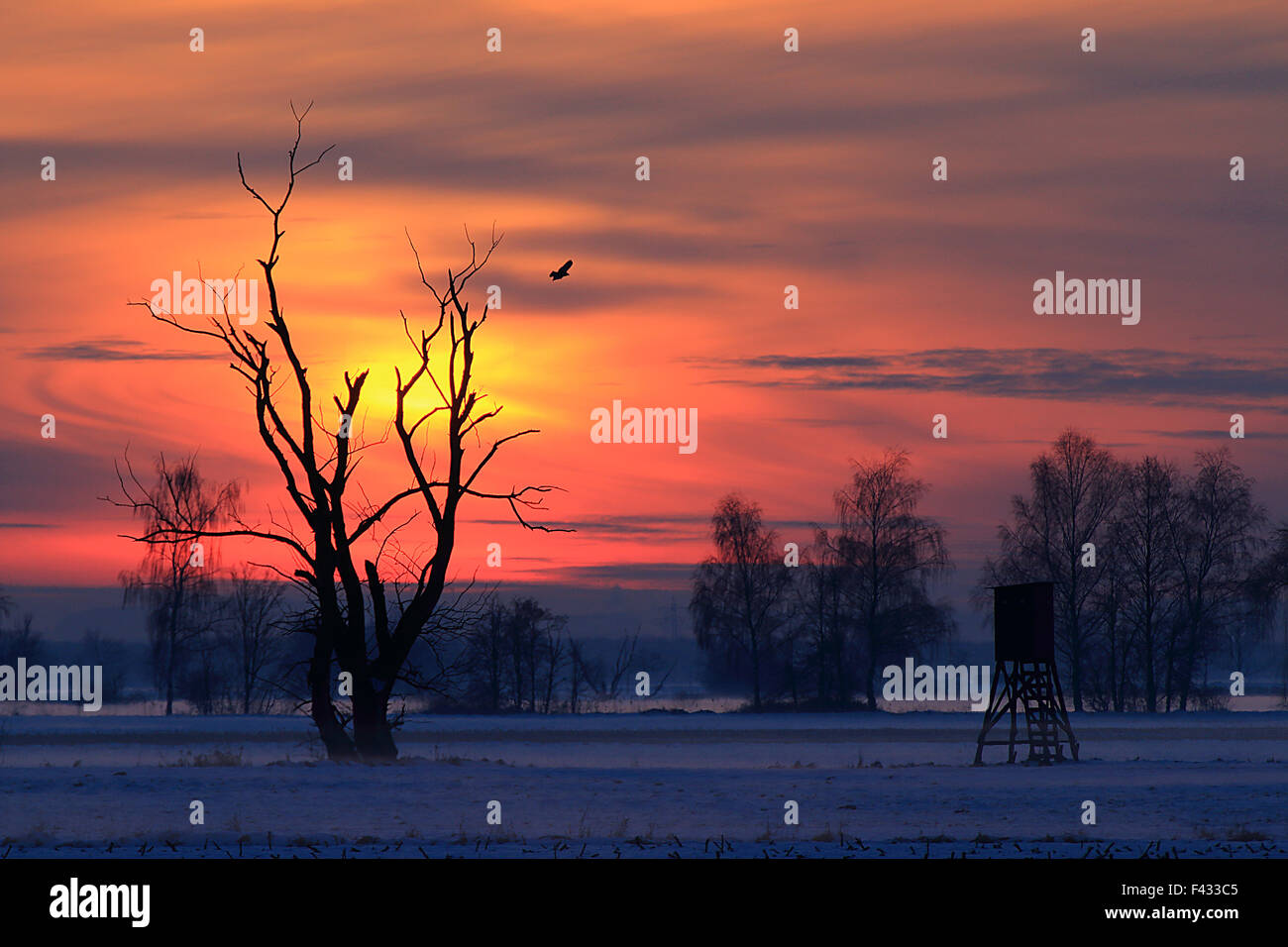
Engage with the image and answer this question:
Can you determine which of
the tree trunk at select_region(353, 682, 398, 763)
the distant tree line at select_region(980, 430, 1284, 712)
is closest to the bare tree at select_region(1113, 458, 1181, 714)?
the distant tree line at select_region(980, 430, 1284, 712)

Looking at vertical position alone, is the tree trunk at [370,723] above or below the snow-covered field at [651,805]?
above

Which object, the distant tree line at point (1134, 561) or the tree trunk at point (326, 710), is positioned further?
the distant tree line at point (1134, 561)

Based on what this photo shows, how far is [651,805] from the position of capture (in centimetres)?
2381

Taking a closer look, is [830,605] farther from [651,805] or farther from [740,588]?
[651,805]

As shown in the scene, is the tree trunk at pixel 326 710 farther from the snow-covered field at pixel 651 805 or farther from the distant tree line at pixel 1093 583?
the distant tree line at pixel 1093 583

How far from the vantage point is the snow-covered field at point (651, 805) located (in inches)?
741

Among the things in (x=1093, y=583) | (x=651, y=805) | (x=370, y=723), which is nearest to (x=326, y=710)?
(x=370, y=723)

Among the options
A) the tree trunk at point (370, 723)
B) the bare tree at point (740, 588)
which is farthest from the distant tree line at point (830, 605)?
the tree trunk at point (370, 723)

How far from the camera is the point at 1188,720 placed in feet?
189

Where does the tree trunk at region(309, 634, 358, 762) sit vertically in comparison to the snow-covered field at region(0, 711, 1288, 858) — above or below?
above

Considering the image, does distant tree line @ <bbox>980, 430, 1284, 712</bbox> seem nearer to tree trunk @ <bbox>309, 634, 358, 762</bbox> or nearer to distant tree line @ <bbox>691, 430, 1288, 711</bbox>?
distant tree line @ <bbox>691, 430, 1288, 711</bbox>

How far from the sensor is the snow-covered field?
1883 centimetres

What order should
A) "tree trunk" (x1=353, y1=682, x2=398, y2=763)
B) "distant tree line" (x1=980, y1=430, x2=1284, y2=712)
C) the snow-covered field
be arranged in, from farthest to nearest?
"distant tree line" (x1=980, y1=430, x2=1284, y2=712), "tree trunk" (x1=353, y1=682, x2=398, y2=763), the snow-covered field
